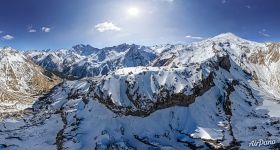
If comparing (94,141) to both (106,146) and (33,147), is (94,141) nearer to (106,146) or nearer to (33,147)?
(106,146)

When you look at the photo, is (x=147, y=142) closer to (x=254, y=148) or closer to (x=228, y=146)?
(x=228, y=146)

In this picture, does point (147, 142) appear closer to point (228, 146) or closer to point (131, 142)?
point (131, 142)

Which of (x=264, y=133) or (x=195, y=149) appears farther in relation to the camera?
(x=264, y=133)

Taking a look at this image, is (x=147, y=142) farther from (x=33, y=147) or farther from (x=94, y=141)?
(x=33, y=147)

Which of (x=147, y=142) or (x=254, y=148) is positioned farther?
(x=147, y=142)

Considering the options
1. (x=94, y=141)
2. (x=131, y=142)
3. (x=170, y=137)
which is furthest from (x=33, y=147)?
(x=170, y=137)

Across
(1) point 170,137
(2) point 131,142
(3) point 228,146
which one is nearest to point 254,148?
(3) point 228,146

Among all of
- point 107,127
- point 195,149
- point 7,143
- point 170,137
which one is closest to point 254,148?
point 195,149

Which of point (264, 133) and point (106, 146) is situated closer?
point (106, 146)
